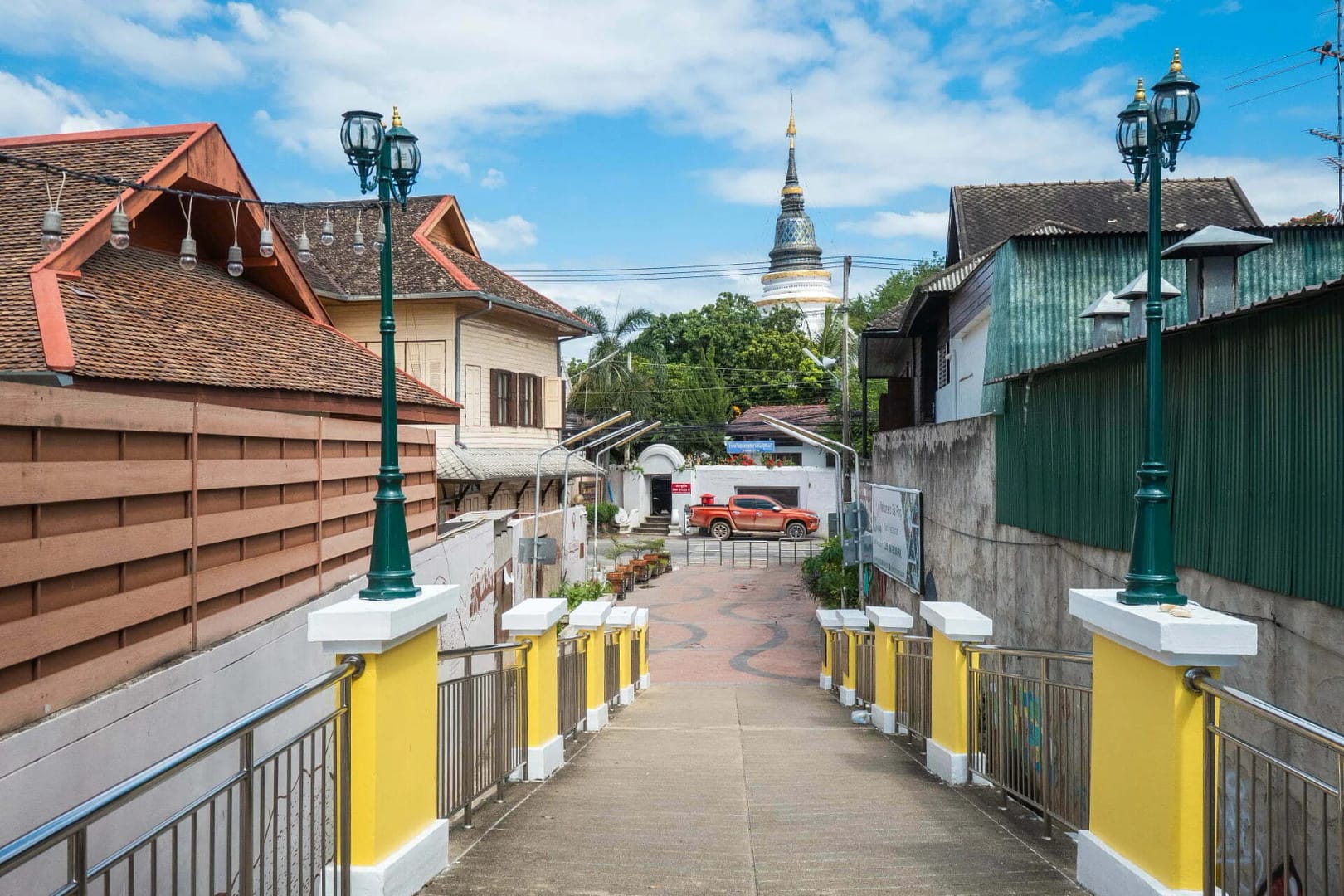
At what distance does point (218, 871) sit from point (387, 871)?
205cm

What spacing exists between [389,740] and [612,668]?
26.0ft

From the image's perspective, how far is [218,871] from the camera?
593 cm

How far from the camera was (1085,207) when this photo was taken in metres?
18.9

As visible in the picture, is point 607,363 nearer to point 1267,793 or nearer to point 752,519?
point 752,519

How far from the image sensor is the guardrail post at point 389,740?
175 inches

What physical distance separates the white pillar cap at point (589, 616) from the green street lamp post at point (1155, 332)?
20.5 feet

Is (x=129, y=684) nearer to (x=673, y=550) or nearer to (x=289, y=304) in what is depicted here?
(x=289, y=304)

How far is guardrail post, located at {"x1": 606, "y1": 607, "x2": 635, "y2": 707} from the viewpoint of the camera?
13031 millimetres

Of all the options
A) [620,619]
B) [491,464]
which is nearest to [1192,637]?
[620,619]

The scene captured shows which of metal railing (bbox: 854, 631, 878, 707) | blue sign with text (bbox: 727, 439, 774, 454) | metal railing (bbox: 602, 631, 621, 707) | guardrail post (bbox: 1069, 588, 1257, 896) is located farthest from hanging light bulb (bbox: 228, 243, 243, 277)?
blue sign with text (bbox: 727, 439, 774, 454)

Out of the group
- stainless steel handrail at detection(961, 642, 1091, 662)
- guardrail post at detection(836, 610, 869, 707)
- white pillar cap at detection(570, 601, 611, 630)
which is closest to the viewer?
stainless steel handrail at detection(961, 642, 1091, 662)

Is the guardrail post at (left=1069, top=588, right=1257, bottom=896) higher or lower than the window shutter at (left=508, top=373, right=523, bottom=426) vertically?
lower

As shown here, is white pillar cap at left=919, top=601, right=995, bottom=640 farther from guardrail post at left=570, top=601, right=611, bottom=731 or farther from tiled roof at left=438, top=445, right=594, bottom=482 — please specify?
tiled roof at left=438, top=445, right=594, bottom=482

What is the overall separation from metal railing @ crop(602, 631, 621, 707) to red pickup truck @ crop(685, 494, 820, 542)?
88.7 feet
